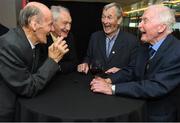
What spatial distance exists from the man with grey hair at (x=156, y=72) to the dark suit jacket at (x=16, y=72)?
45 centimetres

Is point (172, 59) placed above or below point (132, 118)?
above

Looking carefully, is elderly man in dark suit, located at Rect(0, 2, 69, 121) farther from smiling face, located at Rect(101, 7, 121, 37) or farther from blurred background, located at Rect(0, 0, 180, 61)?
blurred background, located at Rect(0, 0, 180, 61)

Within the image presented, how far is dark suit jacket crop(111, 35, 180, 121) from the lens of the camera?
7.07 ft

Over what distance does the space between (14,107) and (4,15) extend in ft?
8.83

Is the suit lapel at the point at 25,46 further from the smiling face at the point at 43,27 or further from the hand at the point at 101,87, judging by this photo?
the hand at the point at 101,87

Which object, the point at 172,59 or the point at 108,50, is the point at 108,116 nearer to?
the point at 172,59

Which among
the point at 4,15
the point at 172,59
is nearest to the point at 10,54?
the point at 172,59

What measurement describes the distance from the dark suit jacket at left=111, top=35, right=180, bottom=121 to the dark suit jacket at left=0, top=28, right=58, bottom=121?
22.9 inches

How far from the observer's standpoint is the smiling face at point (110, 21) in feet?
11.1

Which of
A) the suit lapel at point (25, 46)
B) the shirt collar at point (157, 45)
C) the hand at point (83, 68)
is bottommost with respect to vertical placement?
the hand at point (83, 68)

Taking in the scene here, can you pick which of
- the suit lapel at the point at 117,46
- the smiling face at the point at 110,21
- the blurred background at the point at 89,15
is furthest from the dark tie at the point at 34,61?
the blurred background at the point at 89,15

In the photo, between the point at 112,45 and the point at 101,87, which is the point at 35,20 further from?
the point at 112,45

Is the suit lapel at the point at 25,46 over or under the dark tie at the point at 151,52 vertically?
over

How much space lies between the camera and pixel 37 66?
89.4 inches
